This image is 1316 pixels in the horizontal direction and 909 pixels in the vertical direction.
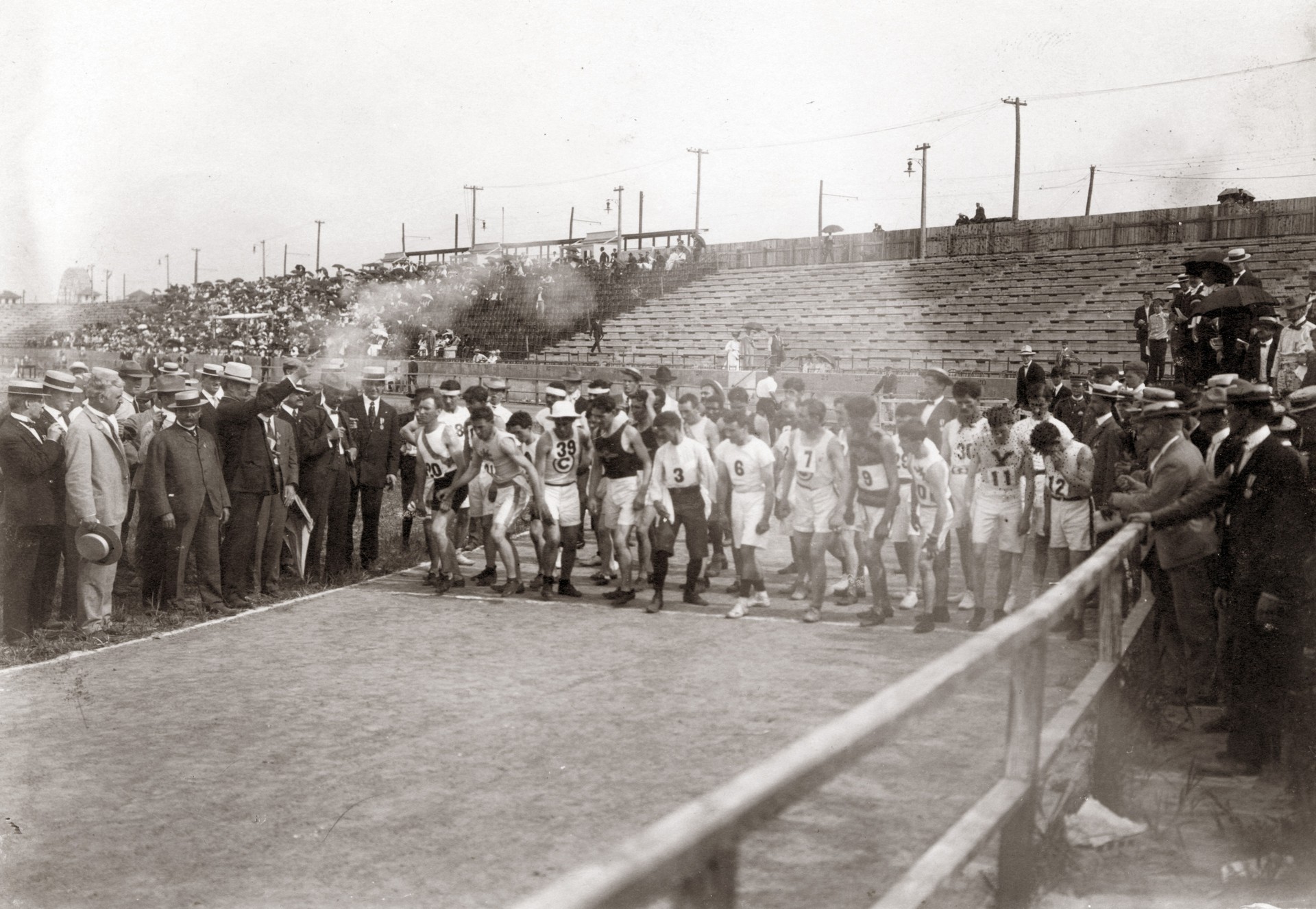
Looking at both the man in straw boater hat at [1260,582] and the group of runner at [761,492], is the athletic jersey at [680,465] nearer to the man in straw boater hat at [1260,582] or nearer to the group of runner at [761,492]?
the group of runner at [761,492]

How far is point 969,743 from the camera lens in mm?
5992

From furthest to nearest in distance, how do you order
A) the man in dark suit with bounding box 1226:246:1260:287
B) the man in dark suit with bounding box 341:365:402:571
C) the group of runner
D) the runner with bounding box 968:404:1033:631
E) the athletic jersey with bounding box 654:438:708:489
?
the man in dark suit with bounding box 341:365:402:571 → the athletic jersey with bounding box 654:438:708:489 → the man in dark suit with bounding box 1226:246:1260:287 → the group of runner → the runner with bounding box 968:404:1033:631

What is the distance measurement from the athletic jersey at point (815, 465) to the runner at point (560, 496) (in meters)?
2.26

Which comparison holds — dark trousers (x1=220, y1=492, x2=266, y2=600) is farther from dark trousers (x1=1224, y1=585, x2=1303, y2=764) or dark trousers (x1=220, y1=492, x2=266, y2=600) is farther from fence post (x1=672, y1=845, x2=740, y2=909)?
fence post (x1=672, y1=845, x2=740, y2=909)

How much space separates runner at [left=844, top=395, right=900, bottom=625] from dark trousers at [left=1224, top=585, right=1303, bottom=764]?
3743 mm

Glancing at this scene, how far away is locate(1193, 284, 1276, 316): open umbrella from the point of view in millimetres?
8742

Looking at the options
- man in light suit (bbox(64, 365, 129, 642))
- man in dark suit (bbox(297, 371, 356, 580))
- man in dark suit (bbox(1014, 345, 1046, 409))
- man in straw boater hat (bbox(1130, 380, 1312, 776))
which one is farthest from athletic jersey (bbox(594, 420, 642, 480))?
man in dark suit (bbox(1014, 345, 1046, 409))

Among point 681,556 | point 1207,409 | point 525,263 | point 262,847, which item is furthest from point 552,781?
point 525,263

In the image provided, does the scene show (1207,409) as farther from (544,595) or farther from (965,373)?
(965,373)

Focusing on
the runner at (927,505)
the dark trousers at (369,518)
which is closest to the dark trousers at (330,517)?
the dark trousers at (369,518)

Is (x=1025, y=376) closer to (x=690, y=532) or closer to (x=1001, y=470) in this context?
(x=1001, y=470)

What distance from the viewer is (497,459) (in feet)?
34.9

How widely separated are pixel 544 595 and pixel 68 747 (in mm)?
4892

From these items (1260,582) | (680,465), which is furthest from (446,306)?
(1260,582)
